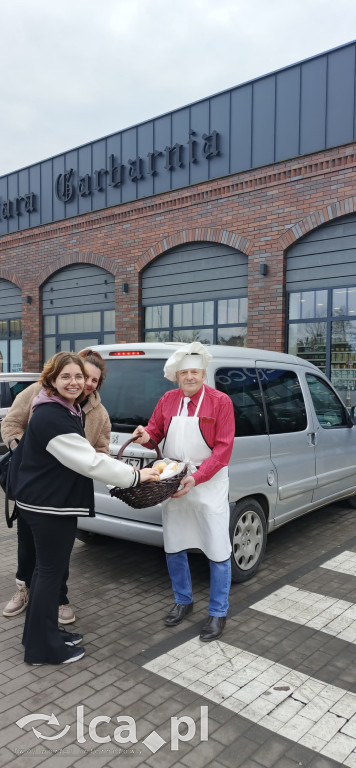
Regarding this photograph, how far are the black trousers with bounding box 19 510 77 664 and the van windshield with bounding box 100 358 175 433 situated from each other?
125 cm

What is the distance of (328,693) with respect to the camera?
9.15 feet

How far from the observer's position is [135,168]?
13094 millimetres

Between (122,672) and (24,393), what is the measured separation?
1794 millimetres

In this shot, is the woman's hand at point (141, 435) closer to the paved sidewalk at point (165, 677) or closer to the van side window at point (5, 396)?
the paved sidewalk at point (165, 677)

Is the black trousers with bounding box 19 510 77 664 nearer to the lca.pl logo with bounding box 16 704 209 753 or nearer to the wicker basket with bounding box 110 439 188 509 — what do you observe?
the wicker basket with bounding box 110 439 188 509

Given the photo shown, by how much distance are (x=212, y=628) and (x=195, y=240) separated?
9.85 metres

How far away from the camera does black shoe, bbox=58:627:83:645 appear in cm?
322

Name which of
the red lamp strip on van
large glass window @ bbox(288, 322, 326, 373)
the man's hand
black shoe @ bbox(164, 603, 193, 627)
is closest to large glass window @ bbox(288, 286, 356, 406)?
large glass window @ bbox(288, 322, 326, 373)

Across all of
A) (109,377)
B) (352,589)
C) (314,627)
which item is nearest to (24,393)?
(109,377)

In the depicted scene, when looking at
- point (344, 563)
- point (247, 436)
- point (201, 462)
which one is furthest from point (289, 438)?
point (201, 462)

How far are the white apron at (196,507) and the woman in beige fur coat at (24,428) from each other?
0.50 meters

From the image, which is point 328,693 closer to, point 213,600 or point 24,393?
point 213,600

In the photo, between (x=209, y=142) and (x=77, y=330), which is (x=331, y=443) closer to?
(x=209, y=142)

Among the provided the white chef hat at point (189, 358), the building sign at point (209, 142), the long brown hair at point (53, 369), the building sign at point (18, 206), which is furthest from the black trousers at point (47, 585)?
the building sign at point (18, 206)
